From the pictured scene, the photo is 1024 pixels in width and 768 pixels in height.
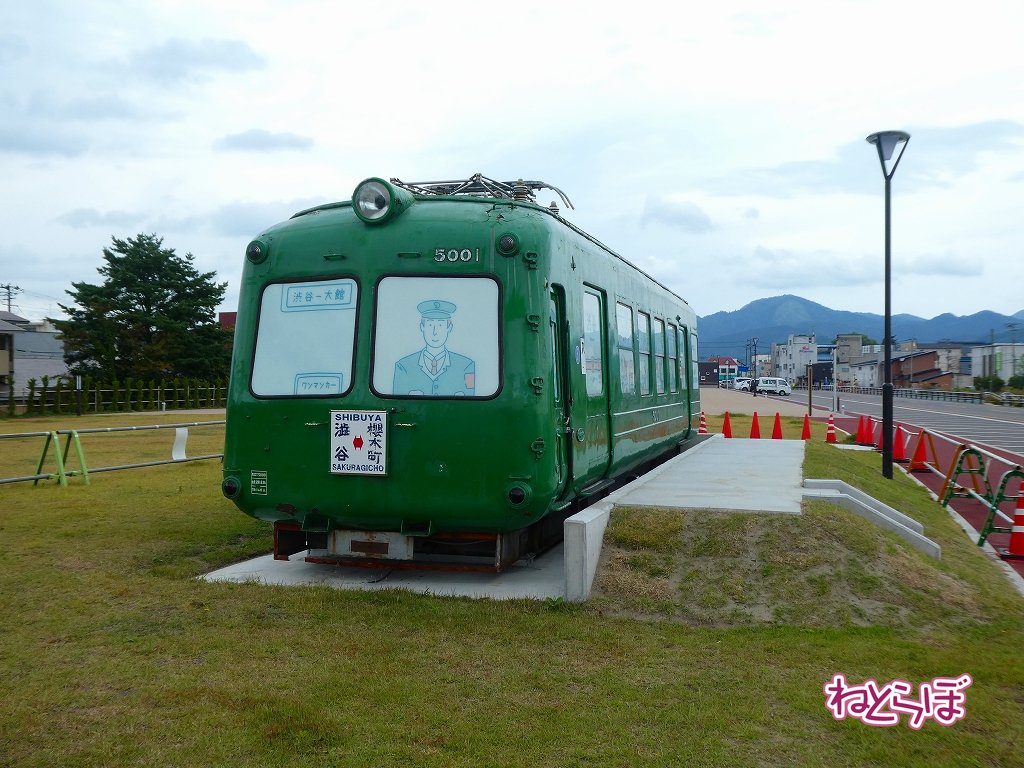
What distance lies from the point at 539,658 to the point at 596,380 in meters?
3.53

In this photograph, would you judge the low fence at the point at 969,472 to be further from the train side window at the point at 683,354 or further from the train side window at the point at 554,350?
the train side window at the point at 554,350

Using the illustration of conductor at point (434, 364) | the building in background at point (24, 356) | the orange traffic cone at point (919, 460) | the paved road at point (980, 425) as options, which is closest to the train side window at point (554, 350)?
the illustration of conductor at point (434, 364)

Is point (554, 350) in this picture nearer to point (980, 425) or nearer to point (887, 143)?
point (887, 143)

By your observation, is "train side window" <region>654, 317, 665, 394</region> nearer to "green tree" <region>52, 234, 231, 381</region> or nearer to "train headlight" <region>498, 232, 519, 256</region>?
"train headlight" <region>498, 232, 519, 256</region>

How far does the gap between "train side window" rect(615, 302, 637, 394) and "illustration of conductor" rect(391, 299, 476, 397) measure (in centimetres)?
311

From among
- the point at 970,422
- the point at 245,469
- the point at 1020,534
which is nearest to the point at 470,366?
the point at 245,469

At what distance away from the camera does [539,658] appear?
5352mm

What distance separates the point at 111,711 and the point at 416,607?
234 cm

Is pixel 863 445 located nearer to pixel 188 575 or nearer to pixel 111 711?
pixel 188 575

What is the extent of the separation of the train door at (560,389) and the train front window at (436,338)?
20.7 inches

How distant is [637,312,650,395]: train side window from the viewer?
11.0 m

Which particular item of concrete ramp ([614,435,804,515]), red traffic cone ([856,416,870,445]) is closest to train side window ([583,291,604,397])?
concrete ramp ([614,435,804,515])

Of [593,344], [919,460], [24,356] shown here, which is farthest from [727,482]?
[24,356]

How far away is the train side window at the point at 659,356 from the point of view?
12.3 m
